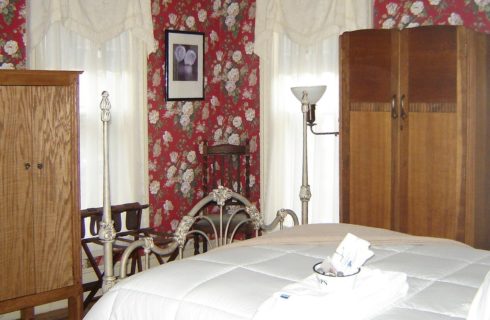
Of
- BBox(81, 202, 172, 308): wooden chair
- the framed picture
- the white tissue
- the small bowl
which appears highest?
the framed picture

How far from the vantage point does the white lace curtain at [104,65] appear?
4801 mm

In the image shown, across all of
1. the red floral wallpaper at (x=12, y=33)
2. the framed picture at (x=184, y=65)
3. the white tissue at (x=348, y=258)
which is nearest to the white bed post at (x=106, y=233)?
the white tissue at (x=348, y=258)

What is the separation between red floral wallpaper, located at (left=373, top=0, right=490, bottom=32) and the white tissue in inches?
100

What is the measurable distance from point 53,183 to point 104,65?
1434 mm

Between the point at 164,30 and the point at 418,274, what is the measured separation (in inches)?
Result: 140

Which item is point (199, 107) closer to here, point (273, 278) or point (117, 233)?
point (117, 233)

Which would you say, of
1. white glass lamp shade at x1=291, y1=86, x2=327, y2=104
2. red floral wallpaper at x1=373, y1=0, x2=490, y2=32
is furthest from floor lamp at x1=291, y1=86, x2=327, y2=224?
red floral wallpaper at x1=373, y1=0, x2=490, y2=32

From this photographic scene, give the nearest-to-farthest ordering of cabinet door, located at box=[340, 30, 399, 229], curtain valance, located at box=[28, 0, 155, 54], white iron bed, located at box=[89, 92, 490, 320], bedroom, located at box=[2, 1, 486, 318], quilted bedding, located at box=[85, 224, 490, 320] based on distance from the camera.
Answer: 1. white iron bed, located at box=[89, 92, 490, 320]
2. quilted bedding, located at box=[85, 224, 490, 320]
3. cabinet door, located at box=[340, 30, 399, 229]
4. curtain valance, located at box=[28, 0, 155, 54]
5. bedroom, located at box=[2, 1, 486, 318]

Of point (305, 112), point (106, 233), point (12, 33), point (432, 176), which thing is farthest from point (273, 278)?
point (12, 33)

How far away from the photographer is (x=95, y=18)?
500cm

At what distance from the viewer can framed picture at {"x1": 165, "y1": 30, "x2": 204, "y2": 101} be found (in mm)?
5609

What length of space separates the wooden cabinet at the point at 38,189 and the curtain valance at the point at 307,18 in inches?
79.0

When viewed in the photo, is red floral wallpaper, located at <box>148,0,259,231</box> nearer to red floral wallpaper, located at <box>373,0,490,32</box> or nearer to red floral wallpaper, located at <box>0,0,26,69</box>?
red floral wallpaper, located at <box>0,0,26,69</box>

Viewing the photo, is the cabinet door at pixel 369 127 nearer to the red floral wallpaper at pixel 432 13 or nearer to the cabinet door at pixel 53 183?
the red floral wallpaper at pixel 432 13
